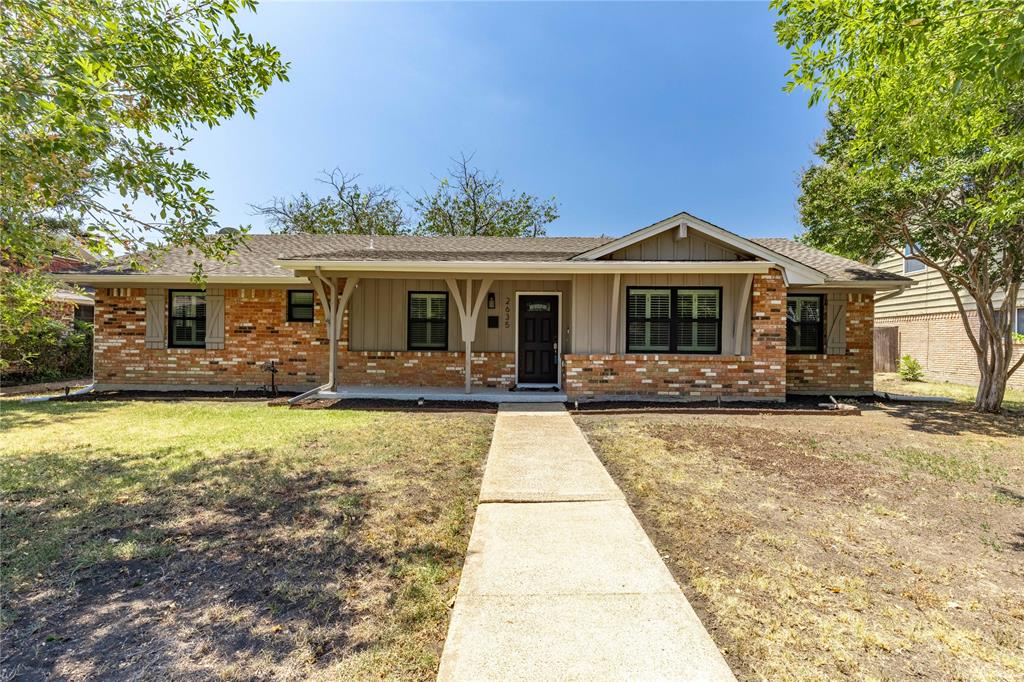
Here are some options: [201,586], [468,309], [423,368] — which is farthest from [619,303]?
[201,586]

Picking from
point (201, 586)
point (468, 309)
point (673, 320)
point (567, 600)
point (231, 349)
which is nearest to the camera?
point (567, 600)

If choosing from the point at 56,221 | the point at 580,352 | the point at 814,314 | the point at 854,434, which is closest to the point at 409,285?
the point at 580,352

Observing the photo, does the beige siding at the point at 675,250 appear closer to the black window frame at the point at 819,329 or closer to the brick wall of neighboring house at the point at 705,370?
the brick wall of neighboring house at the point at 705,370

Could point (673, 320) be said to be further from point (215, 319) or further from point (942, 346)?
point (942, 346)

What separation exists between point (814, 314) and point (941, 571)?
30.3ft

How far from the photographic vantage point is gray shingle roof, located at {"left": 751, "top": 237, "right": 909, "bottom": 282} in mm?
10055

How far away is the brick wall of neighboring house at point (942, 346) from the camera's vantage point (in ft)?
44.6

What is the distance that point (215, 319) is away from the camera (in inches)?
414

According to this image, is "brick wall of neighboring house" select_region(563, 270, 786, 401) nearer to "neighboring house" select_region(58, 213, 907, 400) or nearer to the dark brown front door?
"neighboring house" select_region(58, 213, 907, 400)

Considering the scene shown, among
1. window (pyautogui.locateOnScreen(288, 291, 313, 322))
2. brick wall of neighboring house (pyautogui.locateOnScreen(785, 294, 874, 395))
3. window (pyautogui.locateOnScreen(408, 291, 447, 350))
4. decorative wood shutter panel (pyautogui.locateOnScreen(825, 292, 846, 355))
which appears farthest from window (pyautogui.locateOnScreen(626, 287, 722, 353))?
window (pyautogui.locateOnScreen(288, 291, 313, 322))

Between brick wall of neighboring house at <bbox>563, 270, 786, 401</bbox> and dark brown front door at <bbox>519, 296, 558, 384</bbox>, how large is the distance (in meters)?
1.42

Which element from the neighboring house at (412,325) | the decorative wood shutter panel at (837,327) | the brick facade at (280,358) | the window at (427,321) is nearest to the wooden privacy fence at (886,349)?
the neighboring house at (412,325)

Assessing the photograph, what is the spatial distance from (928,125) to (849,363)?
7038 millimetres

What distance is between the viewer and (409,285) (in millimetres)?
10562
